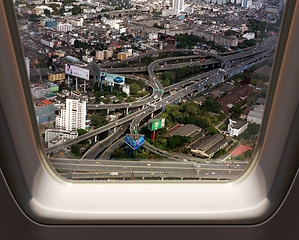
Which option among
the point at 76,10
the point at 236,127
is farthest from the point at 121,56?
the point at 236,127

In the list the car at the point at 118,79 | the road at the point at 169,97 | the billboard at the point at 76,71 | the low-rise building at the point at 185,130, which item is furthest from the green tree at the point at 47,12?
the low-rise building at the point at 185,130

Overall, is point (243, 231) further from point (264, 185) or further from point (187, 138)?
point (187, 138)

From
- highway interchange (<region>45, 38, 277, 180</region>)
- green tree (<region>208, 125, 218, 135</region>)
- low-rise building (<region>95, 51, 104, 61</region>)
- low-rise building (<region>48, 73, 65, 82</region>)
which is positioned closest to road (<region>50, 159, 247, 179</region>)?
highway interchange (<region>45, 38, 277, 180</region>)

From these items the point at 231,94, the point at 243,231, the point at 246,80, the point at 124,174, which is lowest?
the point at 243,231

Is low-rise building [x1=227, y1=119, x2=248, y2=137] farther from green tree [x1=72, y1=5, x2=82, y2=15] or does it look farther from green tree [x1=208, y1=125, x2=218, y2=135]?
green tree [x1=72, y1=5, x2=82, y2=15]

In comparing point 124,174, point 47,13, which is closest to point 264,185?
point 124,174

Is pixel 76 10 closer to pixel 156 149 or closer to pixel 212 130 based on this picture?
pixel 156 149

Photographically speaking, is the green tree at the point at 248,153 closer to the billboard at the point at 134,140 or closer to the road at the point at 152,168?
the road at the point at 152,168
